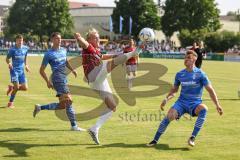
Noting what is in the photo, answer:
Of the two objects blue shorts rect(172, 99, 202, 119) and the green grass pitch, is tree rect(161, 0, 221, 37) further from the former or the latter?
blue shorts rect(172, 99, 202, 119)

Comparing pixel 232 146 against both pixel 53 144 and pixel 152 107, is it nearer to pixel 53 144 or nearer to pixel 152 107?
pixel 53 144

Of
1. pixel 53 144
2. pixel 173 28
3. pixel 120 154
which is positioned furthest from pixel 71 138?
pixel 173 28

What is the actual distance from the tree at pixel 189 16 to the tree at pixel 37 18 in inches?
949

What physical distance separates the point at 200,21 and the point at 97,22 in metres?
29.9

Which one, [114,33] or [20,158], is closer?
[20,158]

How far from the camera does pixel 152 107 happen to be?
16.2 meters

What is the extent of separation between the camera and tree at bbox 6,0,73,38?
109 meters

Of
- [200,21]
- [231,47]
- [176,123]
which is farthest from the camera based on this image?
[200,21]

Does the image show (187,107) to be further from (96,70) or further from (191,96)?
(96,70)

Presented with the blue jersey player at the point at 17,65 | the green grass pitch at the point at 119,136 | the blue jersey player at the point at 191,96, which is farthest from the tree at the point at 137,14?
the blue jersey player at the point at 191,96

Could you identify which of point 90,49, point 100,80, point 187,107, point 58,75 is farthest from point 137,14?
point 187,107

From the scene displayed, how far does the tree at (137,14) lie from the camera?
10506 cm

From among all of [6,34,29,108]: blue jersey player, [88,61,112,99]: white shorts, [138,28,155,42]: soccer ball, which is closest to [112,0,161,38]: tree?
[6,34,29,108]: blue jersey player

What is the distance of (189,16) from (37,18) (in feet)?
109
